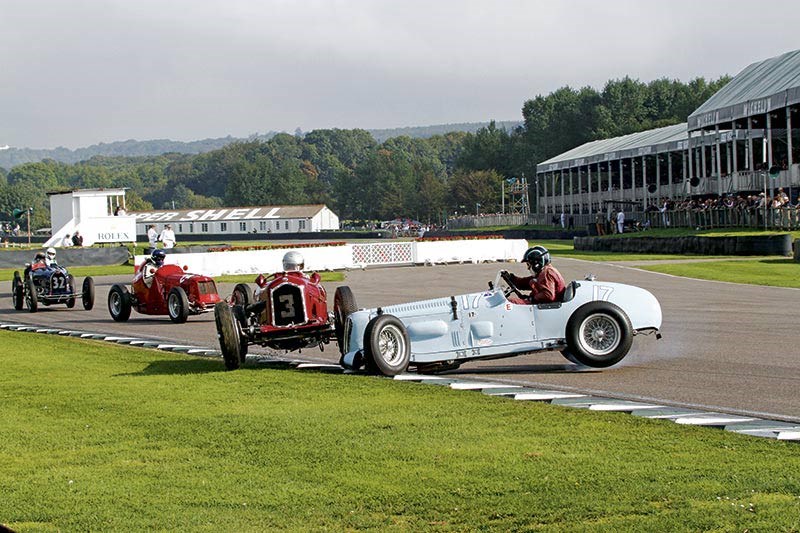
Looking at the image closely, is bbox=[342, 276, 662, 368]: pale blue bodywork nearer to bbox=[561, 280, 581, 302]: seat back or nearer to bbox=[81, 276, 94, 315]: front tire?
bbox=[561, 280, 581, 302]: seat back

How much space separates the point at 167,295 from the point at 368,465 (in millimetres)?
15379

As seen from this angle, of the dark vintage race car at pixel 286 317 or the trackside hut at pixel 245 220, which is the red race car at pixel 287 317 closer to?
the dark vintage race car at pixel 286 317

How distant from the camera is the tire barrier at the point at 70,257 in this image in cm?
5284

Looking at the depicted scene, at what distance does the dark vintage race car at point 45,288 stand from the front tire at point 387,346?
50.0 feet

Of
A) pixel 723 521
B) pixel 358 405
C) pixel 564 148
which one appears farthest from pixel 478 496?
pixel 564 148

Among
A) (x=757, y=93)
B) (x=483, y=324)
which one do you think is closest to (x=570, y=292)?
(x=483, y=324)

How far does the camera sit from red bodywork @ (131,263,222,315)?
21922mm

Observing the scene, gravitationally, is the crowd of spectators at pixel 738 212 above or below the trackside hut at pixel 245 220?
below

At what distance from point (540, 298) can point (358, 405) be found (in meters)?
3.51

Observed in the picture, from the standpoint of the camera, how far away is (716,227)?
159 ft

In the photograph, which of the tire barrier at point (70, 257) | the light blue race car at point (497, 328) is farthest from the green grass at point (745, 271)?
the tire barrier at point (70, 257)

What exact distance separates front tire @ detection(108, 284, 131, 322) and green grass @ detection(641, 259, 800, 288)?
15517mm

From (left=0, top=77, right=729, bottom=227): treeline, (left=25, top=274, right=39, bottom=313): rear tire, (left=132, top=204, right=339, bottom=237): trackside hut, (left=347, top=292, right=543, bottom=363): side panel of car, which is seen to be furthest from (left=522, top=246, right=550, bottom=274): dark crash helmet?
(left=132, top=204, right=339, bottom=237): trackside hut

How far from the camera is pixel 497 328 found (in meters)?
13.0
